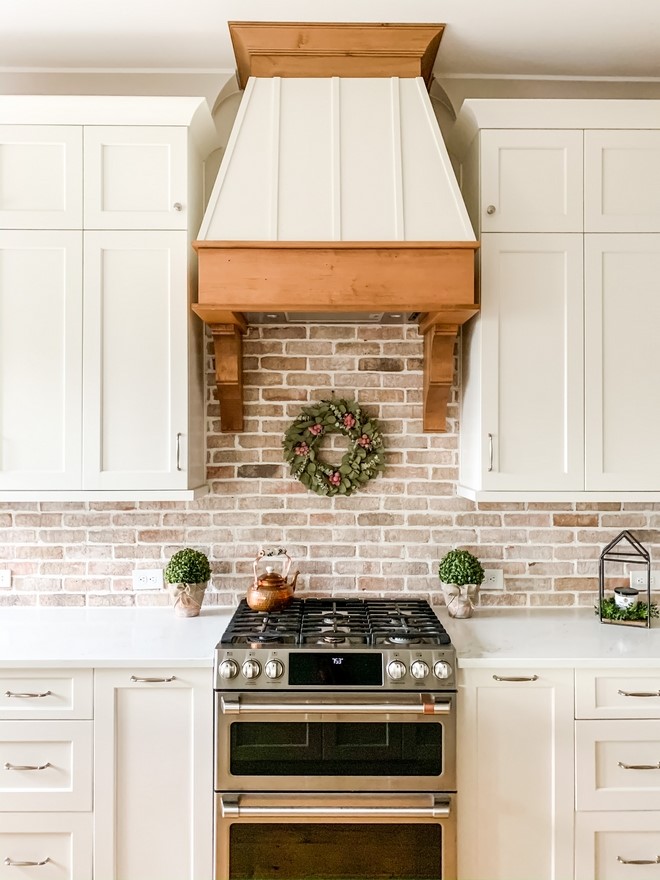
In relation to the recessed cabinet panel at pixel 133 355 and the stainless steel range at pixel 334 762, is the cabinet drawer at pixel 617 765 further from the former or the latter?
the recessed cabinet panel at pixel 133 355

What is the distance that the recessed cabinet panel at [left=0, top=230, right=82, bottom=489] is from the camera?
2.35 m

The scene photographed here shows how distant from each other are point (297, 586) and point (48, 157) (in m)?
1.81

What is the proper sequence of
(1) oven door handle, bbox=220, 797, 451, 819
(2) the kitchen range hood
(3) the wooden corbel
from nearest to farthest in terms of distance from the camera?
(1) oven door handle, bbox=220, 797, 451, 819, (2) the kitchen range hood, (3) the wooden corbel

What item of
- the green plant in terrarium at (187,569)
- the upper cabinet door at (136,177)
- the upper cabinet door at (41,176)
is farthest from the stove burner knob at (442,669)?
the upper cabinet door at (41,176)

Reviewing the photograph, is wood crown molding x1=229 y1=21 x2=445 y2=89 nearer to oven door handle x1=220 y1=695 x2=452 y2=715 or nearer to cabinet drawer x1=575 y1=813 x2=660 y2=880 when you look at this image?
oven door handle x1=220 y1=695 x2=452 y2=715

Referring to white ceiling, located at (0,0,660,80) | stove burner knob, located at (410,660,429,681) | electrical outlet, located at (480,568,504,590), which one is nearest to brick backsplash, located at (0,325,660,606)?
electrical outlet, located at (480,568,504,590)

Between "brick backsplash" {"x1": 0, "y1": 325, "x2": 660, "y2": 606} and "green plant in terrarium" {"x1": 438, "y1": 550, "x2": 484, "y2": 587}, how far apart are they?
16cm

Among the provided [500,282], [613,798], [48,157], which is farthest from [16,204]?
[613,798]

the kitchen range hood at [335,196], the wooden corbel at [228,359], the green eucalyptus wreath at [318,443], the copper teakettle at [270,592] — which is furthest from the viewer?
the green eucalyptus wreath at [318,443]

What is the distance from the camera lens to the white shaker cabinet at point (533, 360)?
7.79 ft

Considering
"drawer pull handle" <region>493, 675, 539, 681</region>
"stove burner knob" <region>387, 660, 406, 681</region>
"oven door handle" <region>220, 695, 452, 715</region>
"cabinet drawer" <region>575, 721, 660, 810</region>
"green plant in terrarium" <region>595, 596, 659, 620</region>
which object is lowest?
"cabinet drawer" <region>575, 721, 660, 810</region>

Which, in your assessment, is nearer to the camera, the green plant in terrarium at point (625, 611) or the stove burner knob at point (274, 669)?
the stove burner knob at point (274, 669)

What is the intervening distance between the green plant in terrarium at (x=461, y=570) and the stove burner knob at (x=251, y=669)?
840 mm

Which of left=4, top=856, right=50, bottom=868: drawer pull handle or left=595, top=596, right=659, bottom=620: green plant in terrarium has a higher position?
left=595, top=596, right=659, bottom=620: green plant in terrarium
